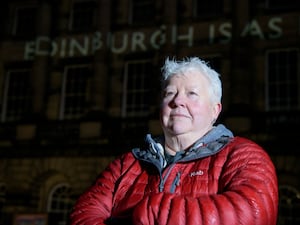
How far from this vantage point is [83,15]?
69.2 ft

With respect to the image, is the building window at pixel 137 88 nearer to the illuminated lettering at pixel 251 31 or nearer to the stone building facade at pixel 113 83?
the stone building facade at pixel 113 83

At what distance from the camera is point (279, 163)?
1622 centimetres

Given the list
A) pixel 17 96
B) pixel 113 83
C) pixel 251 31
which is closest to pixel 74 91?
pixel 113 83

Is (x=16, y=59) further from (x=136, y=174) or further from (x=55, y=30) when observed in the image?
→ (x=136, y=174)

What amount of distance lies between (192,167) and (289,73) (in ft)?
52.8

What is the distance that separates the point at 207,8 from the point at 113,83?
457cm

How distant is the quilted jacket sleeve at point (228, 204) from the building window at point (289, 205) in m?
14.5

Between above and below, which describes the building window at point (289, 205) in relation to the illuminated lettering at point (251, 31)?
below

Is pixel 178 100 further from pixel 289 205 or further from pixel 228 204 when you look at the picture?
pixel 289 205

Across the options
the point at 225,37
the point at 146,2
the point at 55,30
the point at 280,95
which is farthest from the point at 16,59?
the point at 280,95

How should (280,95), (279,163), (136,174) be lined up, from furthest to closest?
(280,95) < (279,163) < (136,174)

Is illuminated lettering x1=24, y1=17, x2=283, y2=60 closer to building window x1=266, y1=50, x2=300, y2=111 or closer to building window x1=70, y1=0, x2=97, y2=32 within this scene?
building window x1=70, y1=0, x2=97, y2=32

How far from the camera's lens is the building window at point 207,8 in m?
19.0

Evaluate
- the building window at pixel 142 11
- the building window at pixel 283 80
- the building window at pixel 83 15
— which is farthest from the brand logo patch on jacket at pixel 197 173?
the building window at pixel 83 15
